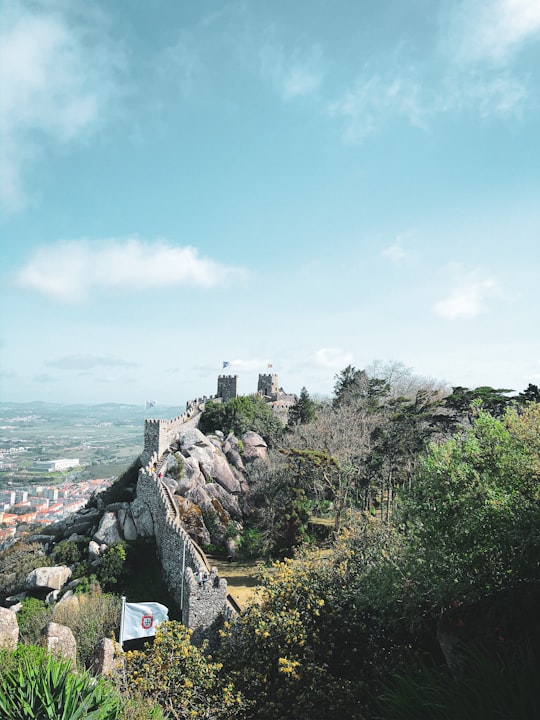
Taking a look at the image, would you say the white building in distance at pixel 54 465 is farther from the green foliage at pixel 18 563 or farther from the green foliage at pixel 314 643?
the green foliage at pixel 314 643

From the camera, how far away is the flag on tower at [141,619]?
46.9 feet

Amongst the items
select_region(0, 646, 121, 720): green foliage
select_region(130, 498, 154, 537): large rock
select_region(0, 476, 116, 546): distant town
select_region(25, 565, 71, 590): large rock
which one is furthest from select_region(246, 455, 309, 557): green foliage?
select_region(0, 476, 116, 546): distant town

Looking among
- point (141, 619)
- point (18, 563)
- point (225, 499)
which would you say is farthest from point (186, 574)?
point (18, 563)

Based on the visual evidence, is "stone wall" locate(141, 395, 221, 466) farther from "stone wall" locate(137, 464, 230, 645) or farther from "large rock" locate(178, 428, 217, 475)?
"stone wall" locate(137, 464, 230, 645)

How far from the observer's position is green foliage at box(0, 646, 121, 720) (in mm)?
7125

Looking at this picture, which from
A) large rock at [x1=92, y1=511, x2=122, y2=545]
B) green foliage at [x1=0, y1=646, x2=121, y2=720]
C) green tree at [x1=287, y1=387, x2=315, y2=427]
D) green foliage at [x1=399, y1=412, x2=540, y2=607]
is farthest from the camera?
green tree at [x1=287, y1=387, x2=315, y2=427]

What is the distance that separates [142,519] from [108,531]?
1838mm

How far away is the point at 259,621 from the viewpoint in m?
12.1

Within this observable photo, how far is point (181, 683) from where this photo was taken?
1066cm

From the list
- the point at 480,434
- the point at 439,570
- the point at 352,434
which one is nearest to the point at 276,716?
the point at 439,570

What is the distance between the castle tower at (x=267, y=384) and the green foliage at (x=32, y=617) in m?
39.3

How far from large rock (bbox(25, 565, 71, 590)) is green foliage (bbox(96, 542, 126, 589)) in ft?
5.83

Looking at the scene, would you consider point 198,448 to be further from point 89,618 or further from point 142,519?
point 89,618

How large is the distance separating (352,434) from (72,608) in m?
17.9
